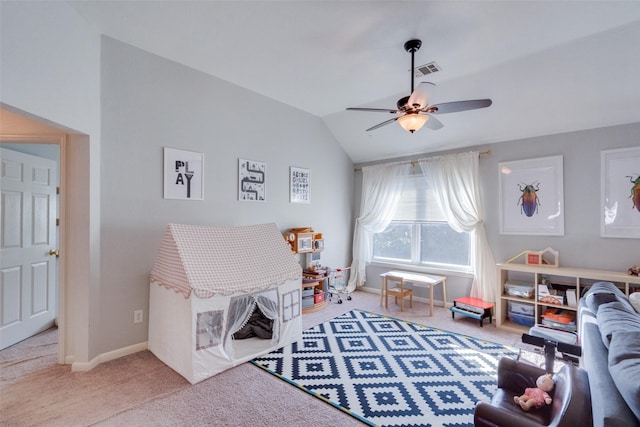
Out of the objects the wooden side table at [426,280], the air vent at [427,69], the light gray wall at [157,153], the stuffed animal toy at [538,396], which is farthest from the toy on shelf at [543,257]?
the light gray wall at [157,153]

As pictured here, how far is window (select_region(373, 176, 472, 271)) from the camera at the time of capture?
14.7ft

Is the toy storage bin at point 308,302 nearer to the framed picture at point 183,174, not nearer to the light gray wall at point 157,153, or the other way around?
the light gray wall at point 157,153

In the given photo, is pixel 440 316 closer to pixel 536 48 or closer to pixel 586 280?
pixel 586 280

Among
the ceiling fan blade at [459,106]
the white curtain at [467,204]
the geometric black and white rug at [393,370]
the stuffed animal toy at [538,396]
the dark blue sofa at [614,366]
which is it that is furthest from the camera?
the white curtain at [467,204]

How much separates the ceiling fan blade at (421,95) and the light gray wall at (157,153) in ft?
7.56

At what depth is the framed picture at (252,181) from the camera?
375cm

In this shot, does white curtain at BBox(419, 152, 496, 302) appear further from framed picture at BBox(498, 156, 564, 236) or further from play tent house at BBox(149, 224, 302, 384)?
play tent house at BBox(149, 224, 302, 384)

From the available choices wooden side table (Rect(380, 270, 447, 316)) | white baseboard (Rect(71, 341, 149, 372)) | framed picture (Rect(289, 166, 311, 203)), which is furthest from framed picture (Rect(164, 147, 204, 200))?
wooden side table (Rect(380, 270, 447, 316))

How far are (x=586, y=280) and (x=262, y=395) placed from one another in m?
3.74

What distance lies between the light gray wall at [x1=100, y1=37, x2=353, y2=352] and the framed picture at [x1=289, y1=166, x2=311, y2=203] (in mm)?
99

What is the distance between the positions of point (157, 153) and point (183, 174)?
33 cm

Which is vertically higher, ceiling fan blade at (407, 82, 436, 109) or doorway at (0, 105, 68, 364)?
ceiling fan blade at (407, 82, 436, 109)

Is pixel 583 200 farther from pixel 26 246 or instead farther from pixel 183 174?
pixel 26 246

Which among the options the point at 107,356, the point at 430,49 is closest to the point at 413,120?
the point at 430,49
